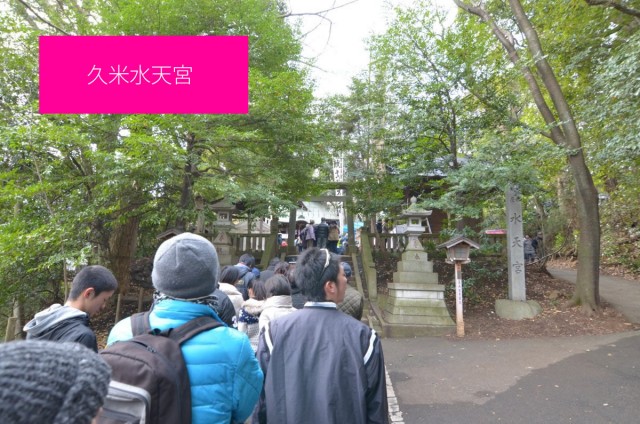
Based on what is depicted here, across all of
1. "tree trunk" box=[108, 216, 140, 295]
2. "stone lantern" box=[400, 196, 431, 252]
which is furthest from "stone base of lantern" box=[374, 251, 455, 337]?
"tree trunk" box=[108, 216, 140, 295]

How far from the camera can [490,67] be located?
372 inches

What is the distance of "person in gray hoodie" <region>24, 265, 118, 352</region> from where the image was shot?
2133 mm

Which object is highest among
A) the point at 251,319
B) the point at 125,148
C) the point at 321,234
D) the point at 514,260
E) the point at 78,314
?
the point at 125,148

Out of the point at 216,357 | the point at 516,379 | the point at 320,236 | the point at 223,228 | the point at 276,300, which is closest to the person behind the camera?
the point at 216,357

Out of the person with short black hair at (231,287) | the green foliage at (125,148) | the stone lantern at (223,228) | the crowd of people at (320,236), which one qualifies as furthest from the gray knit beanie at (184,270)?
the crowd of people at (320,236)

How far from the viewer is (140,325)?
152 centimetres

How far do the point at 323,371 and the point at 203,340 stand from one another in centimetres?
66

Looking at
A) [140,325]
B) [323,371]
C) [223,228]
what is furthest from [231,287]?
[223,228]

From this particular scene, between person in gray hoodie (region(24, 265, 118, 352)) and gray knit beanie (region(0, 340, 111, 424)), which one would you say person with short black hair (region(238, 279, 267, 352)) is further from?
gray knit beanie (region(0, 340, 111, 424))

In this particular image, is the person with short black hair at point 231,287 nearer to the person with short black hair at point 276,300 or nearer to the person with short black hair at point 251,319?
the person with short black hair at point 251,319

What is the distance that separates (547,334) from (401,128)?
5552mm

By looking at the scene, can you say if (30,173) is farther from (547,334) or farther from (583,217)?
(583,217)

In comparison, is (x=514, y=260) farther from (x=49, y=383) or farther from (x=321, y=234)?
(x=49, y=383)

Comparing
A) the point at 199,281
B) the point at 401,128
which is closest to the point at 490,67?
the point at 401,128
